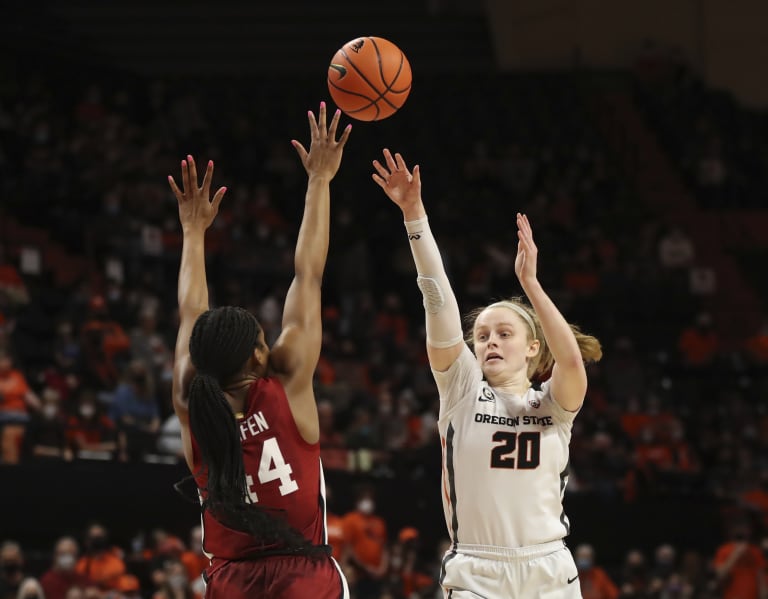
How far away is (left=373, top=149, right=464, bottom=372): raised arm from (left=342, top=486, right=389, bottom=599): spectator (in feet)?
21.7

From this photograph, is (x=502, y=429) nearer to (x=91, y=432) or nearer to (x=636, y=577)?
(x=91, y=432)

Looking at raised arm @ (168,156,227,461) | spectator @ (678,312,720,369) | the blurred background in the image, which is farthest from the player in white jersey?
spectator @ (678,312,720,369)

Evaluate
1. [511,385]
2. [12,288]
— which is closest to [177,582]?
[12,288]

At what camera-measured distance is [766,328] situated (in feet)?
59.2

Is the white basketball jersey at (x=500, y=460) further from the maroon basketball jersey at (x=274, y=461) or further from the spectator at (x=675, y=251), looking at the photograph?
the spectator at (x=675, y=251)

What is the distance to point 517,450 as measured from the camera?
486 centimetres

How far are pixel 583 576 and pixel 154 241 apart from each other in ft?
22.0

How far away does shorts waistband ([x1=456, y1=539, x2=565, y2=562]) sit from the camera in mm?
4762

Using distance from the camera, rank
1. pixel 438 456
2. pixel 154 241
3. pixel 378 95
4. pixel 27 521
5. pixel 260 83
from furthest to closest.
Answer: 1. pixel 260 83
2. pixel 154 241
3. pixel 438 456
4. pixel 27 521
5. pixel 378 95

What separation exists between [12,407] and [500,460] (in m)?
7.76

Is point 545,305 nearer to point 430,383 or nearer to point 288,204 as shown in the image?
point 430,383

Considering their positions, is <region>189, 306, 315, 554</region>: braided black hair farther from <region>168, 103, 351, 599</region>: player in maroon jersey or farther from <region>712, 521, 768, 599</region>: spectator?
<region>712, 521, 768, 599</region>: spectator

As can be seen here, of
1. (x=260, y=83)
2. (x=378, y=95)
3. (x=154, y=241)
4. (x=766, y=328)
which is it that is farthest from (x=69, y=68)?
(x=378, y=95)

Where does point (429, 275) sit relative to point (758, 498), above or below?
above
